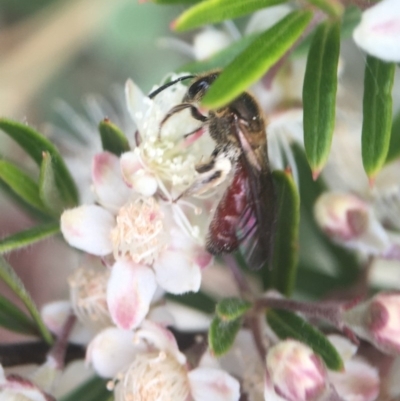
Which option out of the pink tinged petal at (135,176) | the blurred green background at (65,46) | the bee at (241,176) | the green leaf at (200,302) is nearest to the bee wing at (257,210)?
the bee at (241,176)

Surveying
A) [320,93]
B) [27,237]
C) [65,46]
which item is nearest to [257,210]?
[320,93]

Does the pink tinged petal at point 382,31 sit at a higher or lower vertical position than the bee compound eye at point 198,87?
lower

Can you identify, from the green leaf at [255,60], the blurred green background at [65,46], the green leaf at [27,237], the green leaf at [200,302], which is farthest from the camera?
the blurred green background at [65,46]

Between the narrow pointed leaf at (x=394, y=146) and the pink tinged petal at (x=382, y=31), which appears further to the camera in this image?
the narrow pointed leaf at (x=394, y=146)

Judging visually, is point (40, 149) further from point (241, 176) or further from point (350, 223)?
point (350, 223)

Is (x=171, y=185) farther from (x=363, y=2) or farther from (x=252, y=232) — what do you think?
(x=363, y=2)

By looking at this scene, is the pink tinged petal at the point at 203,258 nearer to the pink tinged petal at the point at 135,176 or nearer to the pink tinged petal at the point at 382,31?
the pink tinged petal at the point at 135,176

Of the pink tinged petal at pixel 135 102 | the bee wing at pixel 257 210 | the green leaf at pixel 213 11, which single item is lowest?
the bee wing at pixel 257 210

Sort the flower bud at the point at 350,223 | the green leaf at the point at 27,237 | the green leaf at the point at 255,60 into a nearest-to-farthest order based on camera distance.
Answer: the green leaf at the point at 255,60
the green leaf at the point at 27,237
the flower bud at the point at 350,223
